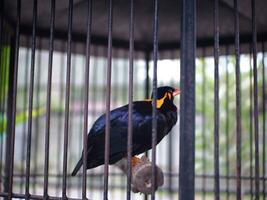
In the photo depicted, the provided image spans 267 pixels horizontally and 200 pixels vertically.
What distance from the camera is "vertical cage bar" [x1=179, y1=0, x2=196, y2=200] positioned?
5.52ft

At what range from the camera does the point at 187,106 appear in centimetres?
170

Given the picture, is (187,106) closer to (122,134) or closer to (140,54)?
(122,134)

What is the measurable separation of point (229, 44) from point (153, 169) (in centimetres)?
227

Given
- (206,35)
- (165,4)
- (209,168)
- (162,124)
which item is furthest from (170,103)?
(209,168)

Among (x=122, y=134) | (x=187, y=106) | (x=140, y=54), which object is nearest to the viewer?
(x=187, y=106)

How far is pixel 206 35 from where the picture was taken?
369 centimetres

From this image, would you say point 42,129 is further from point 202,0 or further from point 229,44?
point 202,0

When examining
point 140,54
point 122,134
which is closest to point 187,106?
point 122,134

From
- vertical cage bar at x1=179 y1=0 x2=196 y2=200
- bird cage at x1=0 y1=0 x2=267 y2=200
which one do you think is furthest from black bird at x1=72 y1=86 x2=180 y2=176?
vertical cage bar at x1=179 y1=0 x2=196 y2=200

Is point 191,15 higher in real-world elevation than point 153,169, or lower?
higher

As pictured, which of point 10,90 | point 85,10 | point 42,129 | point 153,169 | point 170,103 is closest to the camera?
point 153,169

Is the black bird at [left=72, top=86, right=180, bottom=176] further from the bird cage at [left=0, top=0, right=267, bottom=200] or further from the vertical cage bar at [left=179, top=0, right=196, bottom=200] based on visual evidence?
the vertical cage bar at [left=179, top=0, right=196, bottom=200]

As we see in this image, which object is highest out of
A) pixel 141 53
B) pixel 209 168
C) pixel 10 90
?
pixel 141 53

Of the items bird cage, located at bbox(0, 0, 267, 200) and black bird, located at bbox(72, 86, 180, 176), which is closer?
bird cage, located at bbox(0, 0, 267, 200)
